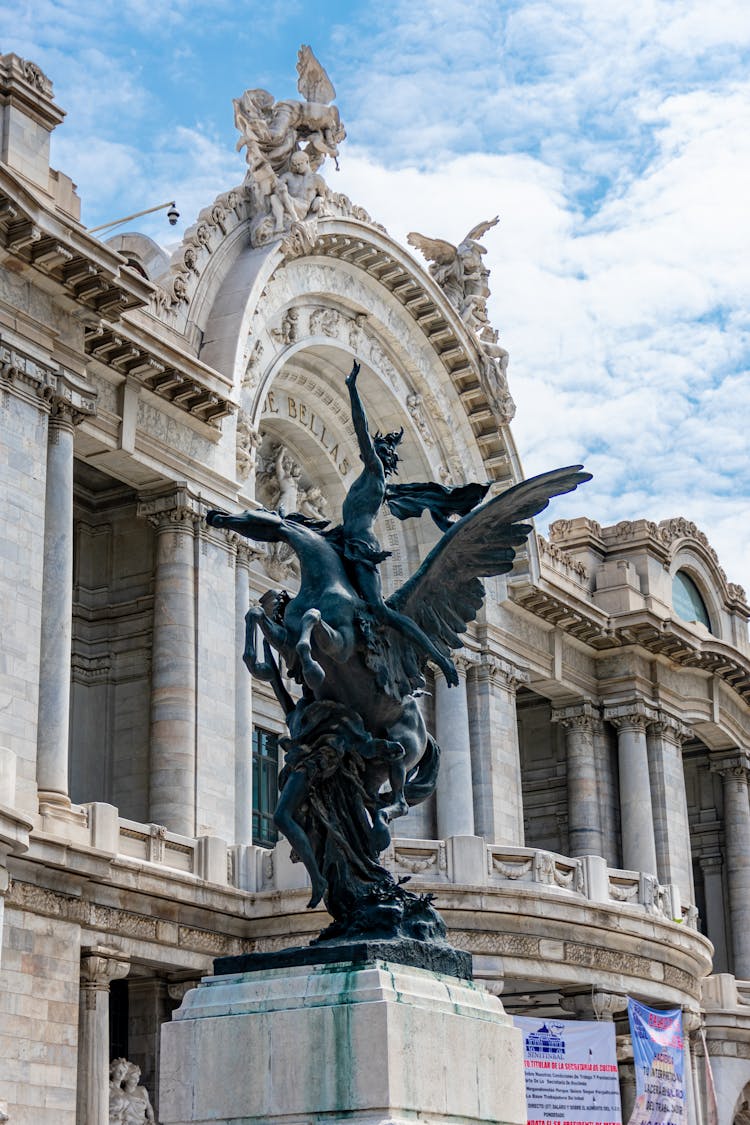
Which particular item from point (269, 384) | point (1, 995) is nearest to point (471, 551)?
point (1, 995)

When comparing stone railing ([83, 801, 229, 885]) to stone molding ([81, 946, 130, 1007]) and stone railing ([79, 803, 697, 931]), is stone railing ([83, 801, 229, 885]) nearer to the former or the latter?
stone railing ([79, 803, 697, 931])

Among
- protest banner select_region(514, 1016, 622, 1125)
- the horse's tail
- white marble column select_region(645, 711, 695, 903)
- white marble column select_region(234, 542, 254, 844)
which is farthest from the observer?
white marble column select_region(645, 711, 695, 903)

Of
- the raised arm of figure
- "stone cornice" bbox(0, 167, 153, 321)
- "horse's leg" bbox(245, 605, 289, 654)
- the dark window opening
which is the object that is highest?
"stone cornice" bbox(0, 167, 153, 321)

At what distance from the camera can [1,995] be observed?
22.0 meters

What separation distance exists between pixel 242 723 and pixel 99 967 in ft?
21.3

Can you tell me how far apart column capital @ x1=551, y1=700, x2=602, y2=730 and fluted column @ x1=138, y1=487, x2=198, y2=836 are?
49.6ft

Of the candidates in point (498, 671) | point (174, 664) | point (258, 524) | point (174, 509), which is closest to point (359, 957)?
point (258, 524)

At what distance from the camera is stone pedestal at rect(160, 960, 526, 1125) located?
9875 mm

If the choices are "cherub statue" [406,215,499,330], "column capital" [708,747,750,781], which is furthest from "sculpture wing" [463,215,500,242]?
"column capital" [708,747,750,781]

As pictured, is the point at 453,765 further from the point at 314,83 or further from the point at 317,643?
the point at 317,643

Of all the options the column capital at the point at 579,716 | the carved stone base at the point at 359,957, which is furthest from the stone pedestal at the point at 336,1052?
the column capital at the point at 579,716

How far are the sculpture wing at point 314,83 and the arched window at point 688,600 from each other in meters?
17.6

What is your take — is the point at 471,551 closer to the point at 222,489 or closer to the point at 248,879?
the point at 248,879

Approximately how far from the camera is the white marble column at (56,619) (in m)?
24.2
